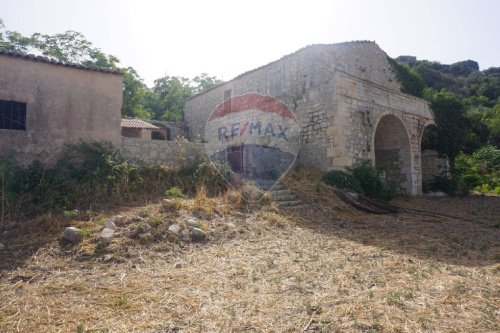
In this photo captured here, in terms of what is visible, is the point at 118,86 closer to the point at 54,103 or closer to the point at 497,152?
the point at 54,103

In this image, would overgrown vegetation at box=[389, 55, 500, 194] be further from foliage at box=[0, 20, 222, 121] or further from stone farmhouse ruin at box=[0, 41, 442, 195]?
foliage at box=[0, 20, 222, 121]

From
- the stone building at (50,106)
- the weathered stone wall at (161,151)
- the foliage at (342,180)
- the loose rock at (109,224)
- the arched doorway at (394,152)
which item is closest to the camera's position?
the loose rock at (109,224)

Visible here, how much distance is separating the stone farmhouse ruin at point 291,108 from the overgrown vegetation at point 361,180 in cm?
49

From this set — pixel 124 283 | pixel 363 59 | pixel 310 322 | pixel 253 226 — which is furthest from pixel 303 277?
pixel 363 59

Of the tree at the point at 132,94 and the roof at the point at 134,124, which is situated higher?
the tree at the point at 132,94

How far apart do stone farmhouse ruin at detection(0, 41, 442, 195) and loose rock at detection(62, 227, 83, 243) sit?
3.27m

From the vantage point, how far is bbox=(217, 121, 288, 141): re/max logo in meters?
13.2

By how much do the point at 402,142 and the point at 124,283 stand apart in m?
12.6

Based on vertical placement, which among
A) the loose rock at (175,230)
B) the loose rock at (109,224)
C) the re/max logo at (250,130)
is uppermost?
the re/max logo at (250,130)

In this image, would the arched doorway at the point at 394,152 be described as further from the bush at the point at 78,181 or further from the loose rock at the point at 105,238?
the loose rock at the point at 105,238

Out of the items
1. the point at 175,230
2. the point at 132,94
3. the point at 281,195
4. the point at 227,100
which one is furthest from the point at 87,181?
the point at 132,94

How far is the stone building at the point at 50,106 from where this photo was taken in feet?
23.5

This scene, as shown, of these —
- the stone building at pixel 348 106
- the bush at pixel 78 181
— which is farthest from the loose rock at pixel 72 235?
the stone building at pixel 348 106

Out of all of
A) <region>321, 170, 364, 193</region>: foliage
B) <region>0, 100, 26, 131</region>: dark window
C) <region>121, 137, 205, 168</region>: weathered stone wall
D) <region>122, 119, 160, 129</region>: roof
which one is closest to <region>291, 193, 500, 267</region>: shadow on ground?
<region>321, 170, 364, 193</region>: foliage
